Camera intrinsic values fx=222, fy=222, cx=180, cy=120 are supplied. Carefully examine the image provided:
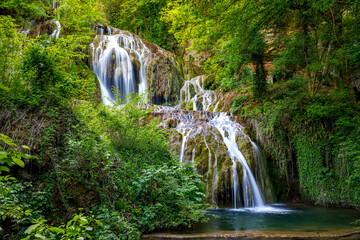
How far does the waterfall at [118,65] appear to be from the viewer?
1614 cm

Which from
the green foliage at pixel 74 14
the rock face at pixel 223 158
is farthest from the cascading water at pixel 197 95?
the green foliage at pixel 74 14

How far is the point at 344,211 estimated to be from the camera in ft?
25.0

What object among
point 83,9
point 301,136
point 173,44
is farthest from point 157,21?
point 301,136

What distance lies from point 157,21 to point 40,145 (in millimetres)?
24869

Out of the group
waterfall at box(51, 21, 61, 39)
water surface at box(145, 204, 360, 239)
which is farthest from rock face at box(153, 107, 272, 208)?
waterfall at box(51, 21, 61, 39)

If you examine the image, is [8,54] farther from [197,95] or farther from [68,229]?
[197,95]

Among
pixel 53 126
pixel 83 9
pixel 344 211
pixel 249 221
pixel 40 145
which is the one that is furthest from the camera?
pixel 83 9

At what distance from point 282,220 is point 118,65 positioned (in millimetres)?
14542

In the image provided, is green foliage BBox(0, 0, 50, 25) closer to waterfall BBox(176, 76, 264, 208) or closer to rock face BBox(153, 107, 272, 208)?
rock face BBox(153, 107, 272, 208)

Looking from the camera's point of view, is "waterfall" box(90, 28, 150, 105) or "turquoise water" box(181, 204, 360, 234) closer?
"turquoise water" box(181, 204, 360, 234)

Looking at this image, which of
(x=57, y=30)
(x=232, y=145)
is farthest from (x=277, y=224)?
(x=57, y=30)

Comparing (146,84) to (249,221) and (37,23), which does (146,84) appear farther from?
(249,221)

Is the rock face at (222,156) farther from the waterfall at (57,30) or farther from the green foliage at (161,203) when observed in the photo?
the waterfall at (57,30)

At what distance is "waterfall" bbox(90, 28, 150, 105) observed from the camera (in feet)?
53.0
